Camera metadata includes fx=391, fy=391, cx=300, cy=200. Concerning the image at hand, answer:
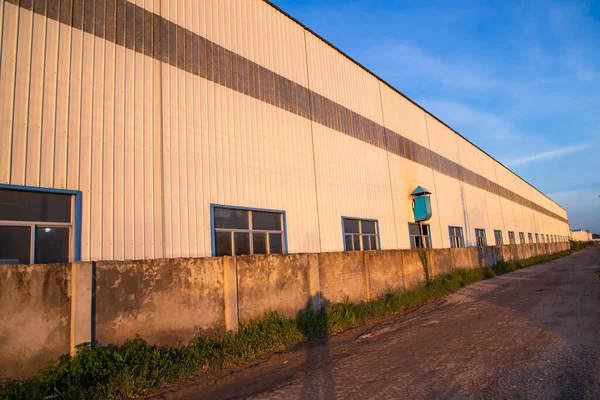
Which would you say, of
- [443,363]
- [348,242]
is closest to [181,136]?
[443,363]

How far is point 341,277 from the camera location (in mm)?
10984

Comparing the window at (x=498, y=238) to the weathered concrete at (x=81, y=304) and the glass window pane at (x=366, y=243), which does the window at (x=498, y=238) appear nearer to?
the glass window pane at (x=366, y=243)

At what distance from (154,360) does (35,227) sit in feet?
9.78

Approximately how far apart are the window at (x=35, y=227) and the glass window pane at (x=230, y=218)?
3.25m

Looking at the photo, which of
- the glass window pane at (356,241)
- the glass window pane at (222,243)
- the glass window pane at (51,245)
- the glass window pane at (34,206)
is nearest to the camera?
the glass window pane at (34,206)

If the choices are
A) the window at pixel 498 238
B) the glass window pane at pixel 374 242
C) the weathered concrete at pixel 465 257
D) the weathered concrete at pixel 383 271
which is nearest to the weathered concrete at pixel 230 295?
the weathered concrete at pixel 383 271

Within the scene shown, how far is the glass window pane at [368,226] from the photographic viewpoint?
14775mm

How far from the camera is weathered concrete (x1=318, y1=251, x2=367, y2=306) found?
1039cm

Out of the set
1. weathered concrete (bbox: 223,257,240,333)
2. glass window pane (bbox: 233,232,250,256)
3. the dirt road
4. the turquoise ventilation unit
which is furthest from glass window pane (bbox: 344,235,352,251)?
weathered concrete (bbox: 223,257,240,333)

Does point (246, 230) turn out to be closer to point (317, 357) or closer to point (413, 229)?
point (317, 357)

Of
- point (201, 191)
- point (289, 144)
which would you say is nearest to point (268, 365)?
point (201, 191)

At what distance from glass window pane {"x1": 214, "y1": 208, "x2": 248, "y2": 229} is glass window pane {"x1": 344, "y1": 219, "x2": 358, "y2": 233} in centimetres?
479

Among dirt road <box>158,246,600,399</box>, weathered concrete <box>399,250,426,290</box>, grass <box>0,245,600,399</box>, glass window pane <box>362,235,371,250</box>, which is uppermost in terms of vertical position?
glass window pane <box>362,235,371,250</box>

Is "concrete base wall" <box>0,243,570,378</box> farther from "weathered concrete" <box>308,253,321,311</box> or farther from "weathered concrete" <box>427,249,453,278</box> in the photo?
"weathered concrete" <box>427,249,453,278</box>
